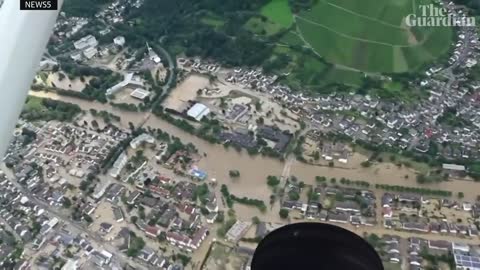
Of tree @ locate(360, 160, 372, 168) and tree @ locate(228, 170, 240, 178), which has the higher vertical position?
tree @ locate(360, 160, 372, 168)

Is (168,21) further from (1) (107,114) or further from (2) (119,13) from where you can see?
(1) (107,114)

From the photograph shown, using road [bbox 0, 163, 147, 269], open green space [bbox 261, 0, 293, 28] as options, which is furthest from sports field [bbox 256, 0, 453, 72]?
road [bbox 0, 163, 147, 269]

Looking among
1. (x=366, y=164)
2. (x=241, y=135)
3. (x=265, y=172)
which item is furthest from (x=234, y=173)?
(x=366, y=164)

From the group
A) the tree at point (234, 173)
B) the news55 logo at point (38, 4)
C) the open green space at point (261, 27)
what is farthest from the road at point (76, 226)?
the news55 logo at point (38, 4)

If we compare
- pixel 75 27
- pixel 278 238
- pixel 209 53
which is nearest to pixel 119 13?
pixel 75 27

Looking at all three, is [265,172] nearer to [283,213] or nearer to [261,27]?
[283,213]

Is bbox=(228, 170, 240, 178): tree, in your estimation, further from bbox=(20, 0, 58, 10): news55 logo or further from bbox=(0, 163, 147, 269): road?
bbox=(20, 0, 58, 10): news55 logo
